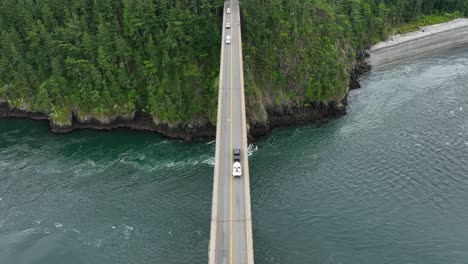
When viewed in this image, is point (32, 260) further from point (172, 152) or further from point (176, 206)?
point (172, 152)

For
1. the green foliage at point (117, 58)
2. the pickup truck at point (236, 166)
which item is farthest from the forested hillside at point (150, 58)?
the pickup truck at point (236, 166)

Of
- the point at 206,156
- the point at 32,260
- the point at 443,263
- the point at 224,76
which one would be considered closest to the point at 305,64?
the point at 224,76

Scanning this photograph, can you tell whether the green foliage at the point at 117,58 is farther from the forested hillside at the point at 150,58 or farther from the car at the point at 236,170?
the car at the point at 236,170

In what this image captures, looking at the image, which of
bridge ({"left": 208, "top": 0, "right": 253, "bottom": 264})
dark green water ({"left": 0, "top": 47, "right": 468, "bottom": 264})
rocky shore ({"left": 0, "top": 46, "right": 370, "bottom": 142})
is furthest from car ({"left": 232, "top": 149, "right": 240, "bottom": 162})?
rocky shore ({"left": 0, "top": 46, "right": 370, "bottom": 142})

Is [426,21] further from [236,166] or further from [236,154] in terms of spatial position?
[236,166]

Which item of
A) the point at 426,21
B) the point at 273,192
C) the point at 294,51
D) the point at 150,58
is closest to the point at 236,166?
the point at 273,192
